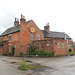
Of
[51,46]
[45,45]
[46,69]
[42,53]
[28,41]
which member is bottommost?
[46,69]

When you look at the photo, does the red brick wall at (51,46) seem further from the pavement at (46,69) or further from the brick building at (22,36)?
the pavement at (46,69)

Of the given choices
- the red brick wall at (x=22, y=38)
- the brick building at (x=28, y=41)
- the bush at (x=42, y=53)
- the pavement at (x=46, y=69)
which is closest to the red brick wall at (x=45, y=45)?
the brick building at (x=28, y=41)

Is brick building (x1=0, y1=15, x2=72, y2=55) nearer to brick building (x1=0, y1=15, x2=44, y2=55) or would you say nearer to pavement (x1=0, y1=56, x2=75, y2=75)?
brick building (x1=0, y1=15, x2=44, y2=55)

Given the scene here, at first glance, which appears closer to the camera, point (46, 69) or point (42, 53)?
point (46, 69)

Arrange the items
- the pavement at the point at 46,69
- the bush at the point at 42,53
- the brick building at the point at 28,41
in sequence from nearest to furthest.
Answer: the pavement at the point at 46,69
the bush at the point at 42,53
the brick building at the point at 28,41

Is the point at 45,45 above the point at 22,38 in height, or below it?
below

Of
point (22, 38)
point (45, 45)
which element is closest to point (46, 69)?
point (45, 45)

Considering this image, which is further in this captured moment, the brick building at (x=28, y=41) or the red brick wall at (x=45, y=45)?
the brick building at (x=28, y=41)

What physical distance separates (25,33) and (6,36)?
28.9ft

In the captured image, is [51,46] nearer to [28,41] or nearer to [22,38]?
[28,41]

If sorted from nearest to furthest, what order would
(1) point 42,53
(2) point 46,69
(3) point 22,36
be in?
1. (2) point 46,69
2. (1) point 42,53
3. (3) point 22,36

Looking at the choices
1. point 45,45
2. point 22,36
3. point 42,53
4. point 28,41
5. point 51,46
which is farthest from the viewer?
point 28,41

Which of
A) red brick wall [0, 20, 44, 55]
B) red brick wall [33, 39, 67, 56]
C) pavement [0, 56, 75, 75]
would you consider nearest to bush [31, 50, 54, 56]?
red brick wall [33, 39, 67, 56]

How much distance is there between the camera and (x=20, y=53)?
25141 mm
